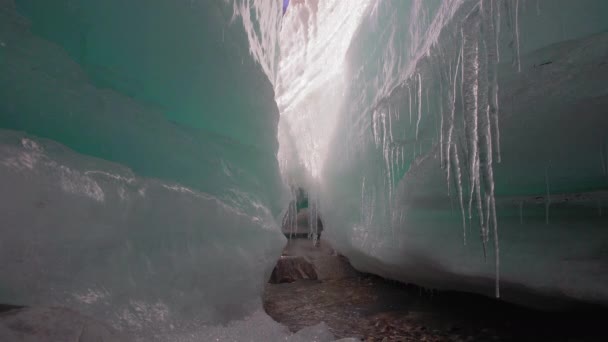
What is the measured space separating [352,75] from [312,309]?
14.9 feet

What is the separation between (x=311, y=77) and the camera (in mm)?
8461

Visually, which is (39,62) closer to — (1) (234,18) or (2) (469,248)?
(1) (234,18)

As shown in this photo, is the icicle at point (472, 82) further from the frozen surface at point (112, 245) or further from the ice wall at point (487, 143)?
the frozen surface at point (112, 245)

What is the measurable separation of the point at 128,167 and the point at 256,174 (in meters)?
1.99

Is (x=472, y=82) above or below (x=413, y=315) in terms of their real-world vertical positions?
above

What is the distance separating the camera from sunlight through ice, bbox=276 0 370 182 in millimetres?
7723

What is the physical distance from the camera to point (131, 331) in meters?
2.23

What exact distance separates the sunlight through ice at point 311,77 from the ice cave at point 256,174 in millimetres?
2417

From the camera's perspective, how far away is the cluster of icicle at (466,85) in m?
2.71

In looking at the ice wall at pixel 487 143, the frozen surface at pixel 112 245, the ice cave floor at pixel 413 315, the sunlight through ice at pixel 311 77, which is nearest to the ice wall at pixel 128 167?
the frozen surface at pixel 112 245

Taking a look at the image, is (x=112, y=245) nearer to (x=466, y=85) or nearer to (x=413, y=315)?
(x=466, y=85)

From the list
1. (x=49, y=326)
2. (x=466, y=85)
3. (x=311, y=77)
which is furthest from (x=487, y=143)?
(x=311, y=77)

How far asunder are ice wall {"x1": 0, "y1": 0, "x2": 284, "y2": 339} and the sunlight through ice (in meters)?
4.00

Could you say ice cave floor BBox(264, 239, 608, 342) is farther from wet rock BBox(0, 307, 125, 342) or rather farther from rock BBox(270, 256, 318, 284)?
wet rock BBox(0, 307, 125, 342)
